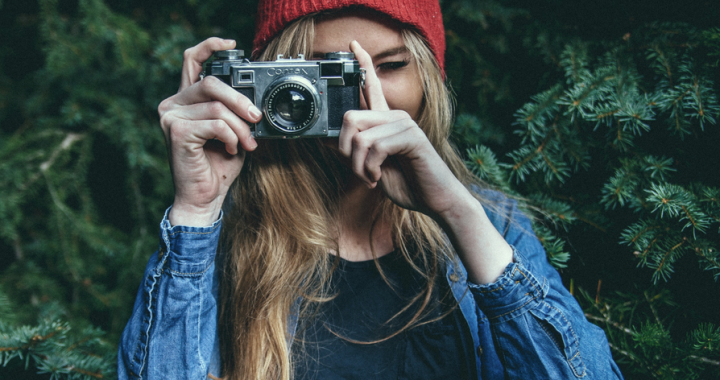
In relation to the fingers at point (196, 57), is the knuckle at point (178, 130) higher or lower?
lower

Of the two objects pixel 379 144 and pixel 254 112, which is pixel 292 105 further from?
pixel 379 144

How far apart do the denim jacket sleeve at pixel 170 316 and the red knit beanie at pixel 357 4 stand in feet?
1.53

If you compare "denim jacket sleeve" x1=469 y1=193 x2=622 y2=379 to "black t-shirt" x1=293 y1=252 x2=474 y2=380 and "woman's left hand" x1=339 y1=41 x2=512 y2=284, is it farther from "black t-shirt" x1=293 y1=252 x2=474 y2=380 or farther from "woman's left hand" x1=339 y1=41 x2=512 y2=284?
"black t-shirt" x1=293 y1=252 x2=474 y2=380

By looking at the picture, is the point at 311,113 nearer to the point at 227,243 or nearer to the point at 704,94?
the point at 227,243

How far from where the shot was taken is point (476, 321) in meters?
0.87

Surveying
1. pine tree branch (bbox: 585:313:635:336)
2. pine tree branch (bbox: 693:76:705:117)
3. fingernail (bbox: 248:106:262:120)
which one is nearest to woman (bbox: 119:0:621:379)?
fingernail (bbox: 248:106:262:120)

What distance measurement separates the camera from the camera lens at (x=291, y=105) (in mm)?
769

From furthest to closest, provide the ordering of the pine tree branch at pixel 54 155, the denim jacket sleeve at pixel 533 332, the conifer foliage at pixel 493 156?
A: 1. the pine tree branch at pixel 54 155
2. the conifer foliage at pixel 493 156
3. the denim jacket sleeve at pixel 533 332

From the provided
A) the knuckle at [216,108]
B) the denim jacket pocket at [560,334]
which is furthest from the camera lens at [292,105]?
the denim jacket pocket at [560,334]

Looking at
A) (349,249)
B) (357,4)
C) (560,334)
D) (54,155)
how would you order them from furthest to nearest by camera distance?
(54,155) < (349,249) < (357,4) < (560,334)

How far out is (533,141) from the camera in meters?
0.94

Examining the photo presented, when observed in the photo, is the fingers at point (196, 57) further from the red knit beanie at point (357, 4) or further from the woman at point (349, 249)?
the red knit beanie at point (357, 4)

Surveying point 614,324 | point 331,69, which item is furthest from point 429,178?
point 614,324

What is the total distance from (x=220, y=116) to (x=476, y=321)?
66 cm
